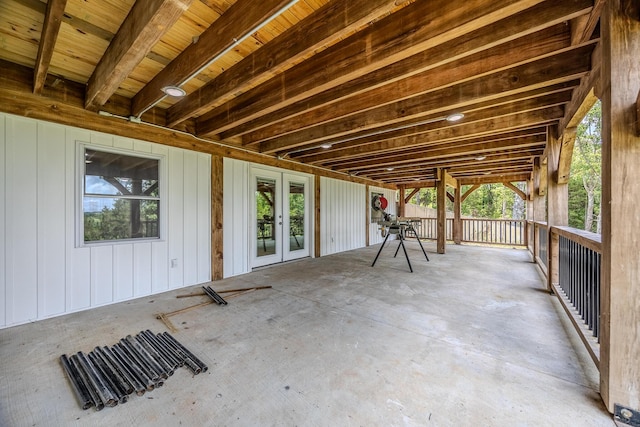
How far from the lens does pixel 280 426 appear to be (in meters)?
1.34

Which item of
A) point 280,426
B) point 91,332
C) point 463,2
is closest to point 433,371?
point 280,426

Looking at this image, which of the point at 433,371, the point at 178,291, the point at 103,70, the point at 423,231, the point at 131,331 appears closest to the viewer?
the point at 433,371

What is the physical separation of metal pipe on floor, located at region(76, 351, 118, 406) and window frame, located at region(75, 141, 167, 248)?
153 cm

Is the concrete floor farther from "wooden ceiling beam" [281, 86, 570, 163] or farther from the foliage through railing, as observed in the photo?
"wooden ceiling beam" [281, 86, 570, 163]

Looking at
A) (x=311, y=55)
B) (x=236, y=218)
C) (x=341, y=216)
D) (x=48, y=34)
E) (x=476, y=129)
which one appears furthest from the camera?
(x=341, y=216)

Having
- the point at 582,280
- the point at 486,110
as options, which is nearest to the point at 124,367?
the point at 582,280

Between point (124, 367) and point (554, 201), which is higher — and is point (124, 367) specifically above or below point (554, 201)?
below

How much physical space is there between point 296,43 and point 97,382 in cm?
269

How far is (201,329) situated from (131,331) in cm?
64

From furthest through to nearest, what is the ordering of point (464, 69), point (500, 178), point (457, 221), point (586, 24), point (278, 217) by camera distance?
point (457, 221) < point (500, 178) < point (278, 217) < point (464, 69) < point (586, 24)

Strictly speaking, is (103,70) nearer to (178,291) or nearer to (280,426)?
(178,291)

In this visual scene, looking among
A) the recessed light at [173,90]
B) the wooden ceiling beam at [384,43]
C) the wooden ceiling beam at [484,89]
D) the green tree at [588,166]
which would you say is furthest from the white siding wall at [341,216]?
the green tree at [588,166]

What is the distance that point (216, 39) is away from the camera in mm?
1819

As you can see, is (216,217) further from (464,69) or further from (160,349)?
(464,69)
